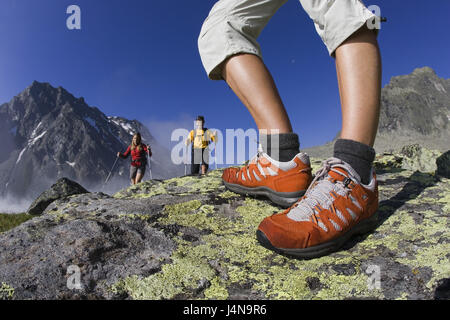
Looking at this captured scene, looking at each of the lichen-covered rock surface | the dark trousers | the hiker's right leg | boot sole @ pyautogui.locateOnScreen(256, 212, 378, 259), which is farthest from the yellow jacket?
boot sole @ pyautogui.locateOnScreen(256, 212, 378, 259)

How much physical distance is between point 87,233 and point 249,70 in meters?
1.77

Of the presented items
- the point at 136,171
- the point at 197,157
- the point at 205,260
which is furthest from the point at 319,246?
the point at 136,171

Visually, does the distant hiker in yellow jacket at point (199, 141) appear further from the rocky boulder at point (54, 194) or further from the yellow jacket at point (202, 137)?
the rocky boulder at point (54, 194)

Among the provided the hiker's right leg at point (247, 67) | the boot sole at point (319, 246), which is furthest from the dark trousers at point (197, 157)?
the boot sole at point (319, 246)

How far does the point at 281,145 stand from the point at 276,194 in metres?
0.45

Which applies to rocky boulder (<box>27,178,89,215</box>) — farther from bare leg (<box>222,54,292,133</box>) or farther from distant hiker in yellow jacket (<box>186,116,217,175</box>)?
bare leg (<box>222,54,292,133</box>)

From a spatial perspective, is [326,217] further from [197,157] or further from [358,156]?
[197,157]

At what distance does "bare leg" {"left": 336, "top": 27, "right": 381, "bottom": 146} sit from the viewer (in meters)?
1.96

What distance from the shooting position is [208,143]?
13.5 metres

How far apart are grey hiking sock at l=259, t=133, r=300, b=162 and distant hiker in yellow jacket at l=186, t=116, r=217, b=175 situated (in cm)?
1070

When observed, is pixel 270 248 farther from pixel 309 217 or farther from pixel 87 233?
pixel 87 233

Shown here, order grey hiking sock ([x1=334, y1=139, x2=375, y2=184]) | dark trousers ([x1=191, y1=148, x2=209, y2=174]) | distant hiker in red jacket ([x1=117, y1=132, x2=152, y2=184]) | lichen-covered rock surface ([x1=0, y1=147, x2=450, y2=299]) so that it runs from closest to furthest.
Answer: lichen-covered rock surface ([x1=0, y1=147, x2=450, y2=299]) < grey hiking sock ([x1=334, y1=139, x2=375, y2=184]) < dark trousers ([x1=191, y1=148, x2=209, y2=174]) < distant hiker in red jacket ([x1=117, y1=132, x2=152, y2=184])

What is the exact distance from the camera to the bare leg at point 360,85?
6.43 ft
